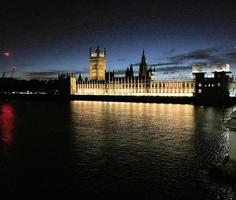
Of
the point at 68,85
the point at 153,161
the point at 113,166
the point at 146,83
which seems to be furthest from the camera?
the point at 68,85

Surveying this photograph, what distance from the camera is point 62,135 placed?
73.8 ft

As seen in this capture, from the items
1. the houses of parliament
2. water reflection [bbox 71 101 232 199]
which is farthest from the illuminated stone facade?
water reflection [bbox 71 101 232 199]

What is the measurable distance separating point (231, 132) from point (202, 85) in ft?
299

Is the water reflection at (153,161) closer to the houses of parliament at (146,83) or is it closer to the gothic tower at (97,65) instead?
the houses of parliament at (146,83)

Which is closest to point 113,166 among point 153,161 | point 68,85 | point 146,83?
point 153,161

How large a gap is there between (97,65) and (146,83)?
36374 millimetres

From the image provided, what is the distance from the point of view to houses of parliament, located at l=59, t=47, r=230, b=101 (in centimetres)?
9388

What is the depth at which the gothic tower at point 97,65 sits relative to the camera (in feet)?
490

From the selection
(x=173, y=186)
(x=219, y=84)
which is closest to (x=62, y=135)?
(x=173, y=186)

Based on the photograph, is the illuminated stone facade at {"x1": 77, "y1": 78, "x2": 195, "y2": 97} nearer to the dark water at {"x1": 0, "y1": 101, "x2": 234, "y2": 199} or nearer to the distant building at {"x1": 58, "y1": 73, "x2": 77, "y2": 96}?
the distant building at {"x1": 58, "y1": 73, "x2": 77, "y2": 96}

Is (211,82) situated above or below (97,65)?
below

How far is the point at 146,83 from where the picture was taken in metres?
122

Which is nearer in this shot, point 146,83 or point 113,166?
point 113,166

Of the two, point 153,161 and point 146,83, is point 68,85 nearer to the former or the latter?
point 146,83
